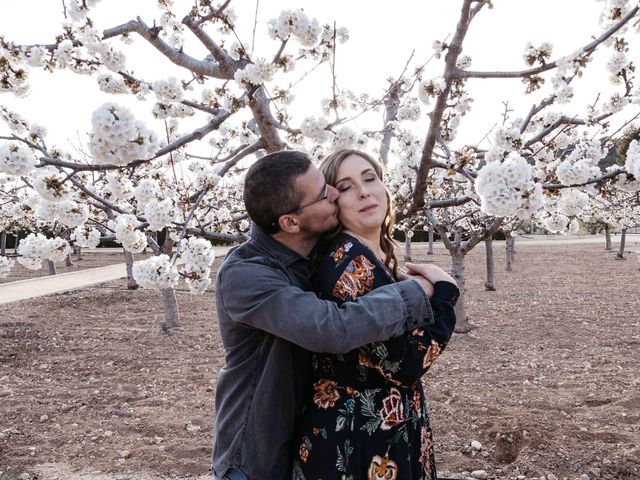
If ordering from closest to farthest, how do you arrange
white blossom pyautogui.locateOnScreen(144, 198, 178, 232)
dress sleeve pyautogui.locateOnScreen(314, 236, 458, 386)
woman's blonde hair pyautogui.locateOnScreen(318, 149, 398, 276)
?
dress sleeve pyautogui.locateOnScreen(314, 236, 458, 386), woman's blonde hair pyautogui.locateOnScreen(318, 149, 398, 276), white blossom pyautogui.locateOnScreen(144, 198, 178, 232)

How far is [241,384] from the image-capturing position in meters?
1.66

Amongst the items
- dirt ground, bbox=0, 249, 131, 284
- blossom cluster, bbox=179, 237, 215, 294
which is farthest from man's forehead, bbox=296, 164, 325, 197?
dirt ground, bbox=0, 249, 131, 284

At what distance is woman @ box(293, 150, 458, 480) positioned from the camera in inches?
59.2

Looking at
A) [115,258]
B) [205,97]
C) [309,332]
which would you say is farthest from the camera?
[115,258]

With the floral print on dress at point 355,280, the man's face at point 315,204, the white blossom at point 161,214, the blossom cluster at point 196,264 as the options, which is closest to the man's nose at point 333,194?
the man's face at point 315,204

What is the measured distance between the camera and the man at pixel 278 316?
1.39 m

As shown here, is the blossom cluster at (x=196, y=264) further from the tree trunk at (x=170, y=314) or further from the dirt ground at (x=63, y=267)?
the dirt ground at (x=63, y=267)

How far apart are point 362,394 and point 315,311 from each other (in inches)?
13.5

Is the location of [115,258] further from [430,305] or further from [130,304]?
[430,305]

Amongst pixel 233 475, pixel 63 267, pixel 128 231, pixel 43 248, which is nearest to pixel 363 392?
pixel 233 475

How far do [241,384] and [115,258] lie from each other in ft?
85.9

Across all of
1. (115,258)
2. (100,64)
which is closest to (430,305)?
(100,64)

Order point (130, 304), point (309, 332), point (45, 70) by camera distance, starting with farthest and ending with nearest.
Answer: point (130, 304) < point (45, 70) < point (309, 332)

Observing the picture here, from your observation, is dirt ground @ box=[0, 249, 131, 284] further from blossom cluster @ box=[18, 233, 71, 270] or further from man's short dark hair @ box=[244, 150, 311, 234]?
man's short dark hair @ box=[244, 150, 311, 234]
